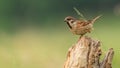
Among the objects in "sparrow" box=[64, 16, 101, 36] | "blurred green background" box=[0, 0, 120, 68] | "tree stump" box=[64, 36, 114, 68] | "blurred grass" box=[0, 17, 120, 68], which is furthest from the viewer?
"blurred green background" box=[0, 0, 120, 68]

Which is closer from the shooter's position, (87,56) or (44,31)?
(87,56)

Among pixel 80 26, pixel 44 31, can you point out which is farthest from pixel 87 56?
pixel 44 31

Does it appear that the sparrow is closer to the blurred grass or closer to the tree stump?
the tree stump

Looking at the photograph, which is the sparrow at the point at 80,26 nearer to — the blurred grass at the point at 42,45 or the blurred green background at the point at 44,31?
the blurred grass at the point at 42,45

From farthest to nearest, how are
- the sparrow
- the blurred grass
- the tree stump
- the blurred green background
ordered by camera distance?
1. the blurred green background
2. the blurred grass
3. the sparrow
4. the tree stump

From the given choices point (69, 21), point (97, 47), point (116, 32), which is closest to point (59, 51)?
point (116, 32)

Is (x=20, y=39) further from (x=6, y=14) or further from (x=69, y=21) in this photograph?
(x=69, y=21)

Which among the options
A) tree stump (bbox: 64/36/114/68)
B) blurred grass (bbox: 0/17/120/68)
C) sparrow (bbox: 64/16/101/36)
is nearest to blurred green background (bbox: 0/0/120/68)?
blurred grass (bbox: 0/17/120/68)

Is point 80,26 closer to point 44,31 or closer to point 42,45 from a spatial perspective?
point 42,45
